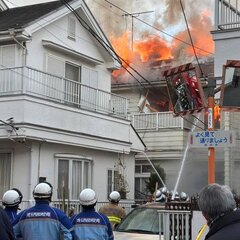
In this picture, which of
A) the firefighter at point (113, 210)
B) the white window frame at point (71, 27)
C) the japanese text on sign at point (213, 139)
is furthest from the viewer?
the white window frame at point (71, 27)

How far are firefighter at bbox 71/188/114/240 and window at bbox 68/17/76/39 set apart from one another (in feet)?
46.6

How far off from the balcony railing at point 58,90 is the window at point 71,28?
7.39 ft

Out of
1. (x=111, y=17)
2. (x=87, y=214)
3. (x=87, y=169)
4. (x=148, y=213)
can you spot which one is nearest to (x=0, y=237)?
(x=87, y=214)

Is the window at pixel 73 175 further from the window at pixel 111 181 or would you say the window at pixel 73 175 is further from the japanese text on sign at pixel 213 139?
the japanese text on sign at pixel 213 139

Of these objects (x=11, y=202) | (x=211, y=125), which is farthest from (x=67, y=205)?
(x=11, y=202)

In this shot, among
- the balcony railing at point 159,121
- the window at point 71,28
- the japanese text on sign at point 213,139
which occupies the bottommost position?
the japanese text on sign at point 213,139

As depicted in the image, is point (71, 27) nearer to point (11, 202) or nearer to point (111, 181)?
point (111, 181)

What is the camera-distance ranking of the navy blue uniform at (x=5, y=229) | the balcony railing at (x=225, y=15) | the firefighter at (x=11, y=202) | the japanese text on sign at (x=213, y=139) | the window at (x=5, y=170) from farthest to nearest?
1. the window at (x=5, y=170)
2. the balcony railing at (x=225, y=15)
3. the japanese text on sign at (x=213, y=139)
4. the firefighter at (x=11, y=202)
5. the navy blue uniform at (x=5, y=229)

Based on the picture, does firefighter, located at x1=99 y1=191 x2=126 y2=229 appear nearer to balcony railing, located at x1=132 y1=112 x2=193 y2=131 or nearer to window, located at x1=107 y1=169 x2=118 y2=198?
window, located at x1=107 y1=169 x2=118 y2=198

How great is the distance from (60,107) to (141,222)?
7.50 metres

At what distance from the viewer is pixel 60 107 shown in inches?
674

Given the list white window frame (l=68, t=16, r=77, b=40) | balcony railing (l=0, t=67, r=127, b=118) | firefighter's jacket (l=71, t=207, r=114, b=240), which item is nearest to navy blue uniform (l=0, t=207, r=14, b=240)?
firefighter's jacket (l=71, t=207, r=114, b=240)

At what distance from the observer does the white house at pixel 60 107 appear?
16203 millimetres

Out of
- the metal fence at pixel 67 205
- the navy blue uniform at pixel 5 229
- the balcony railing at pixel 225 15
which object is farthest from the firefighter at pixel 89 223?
the metal fence at pixel 67 205
